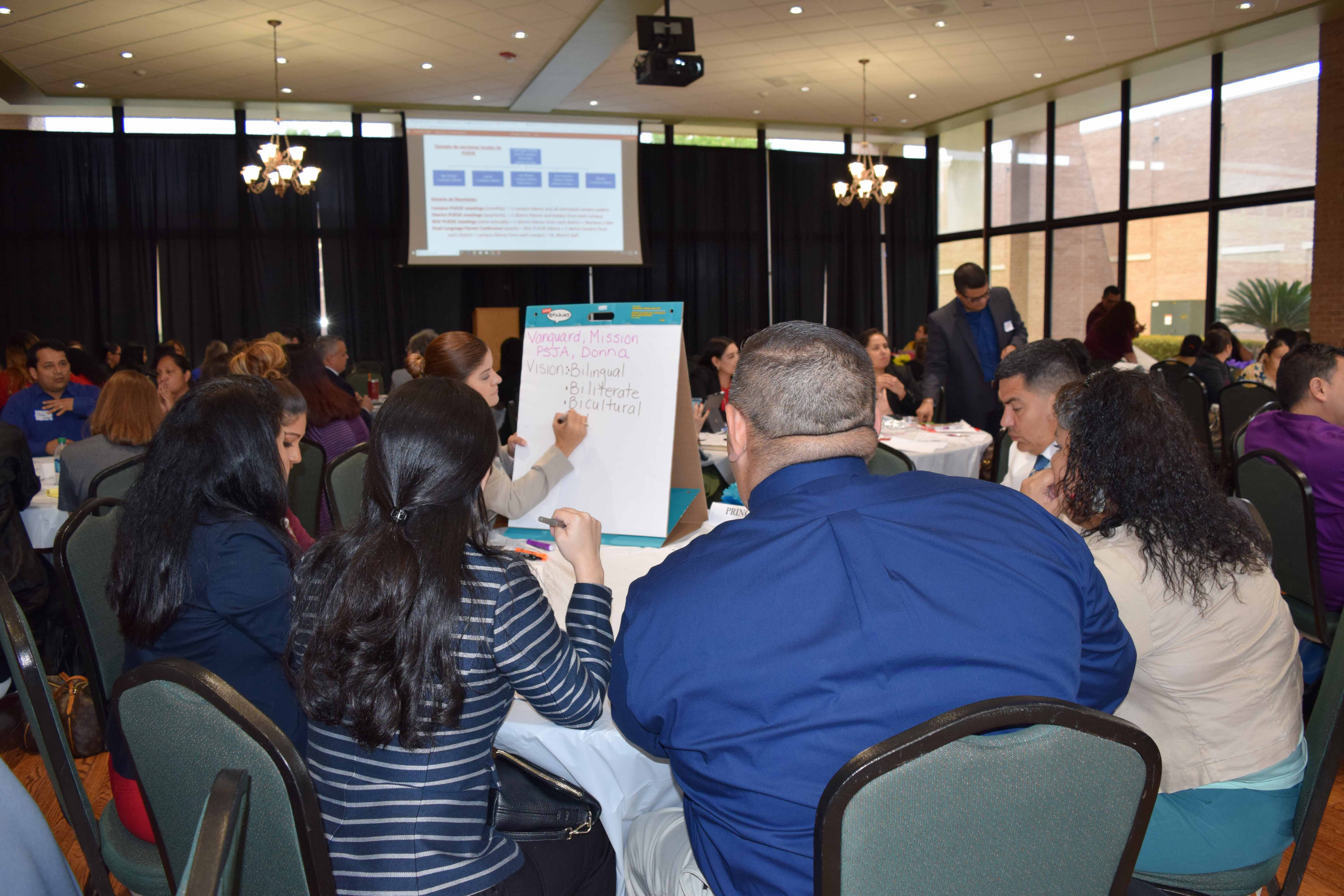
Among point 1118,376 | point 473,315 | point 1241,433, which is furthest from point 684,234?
point 1118,376

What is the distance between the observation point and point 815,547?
993 millimetres

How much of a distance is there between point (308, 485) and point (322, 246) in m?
7.94

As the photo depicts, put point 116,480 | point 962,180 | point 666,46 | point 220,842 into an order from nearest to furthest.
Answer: point 220,842, point 116,480, point 666,46, point 962,180

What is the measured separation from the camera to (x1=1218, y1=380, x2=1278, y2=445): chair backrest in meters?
5.12

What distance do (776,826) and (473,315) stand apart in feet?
35.0

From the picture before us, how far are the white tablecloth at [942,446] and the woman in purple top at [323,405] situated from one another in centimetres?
250

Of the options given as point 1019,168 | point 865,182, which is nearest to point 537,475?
point 865,182

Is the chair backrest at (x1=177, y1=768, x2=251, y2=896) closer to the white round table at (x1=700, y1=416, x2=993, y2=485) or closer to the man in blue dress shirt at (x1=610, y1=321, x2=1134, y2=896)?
the man in blue dress shirt at (x1=610, y1=321, x2=1134, y2=896)

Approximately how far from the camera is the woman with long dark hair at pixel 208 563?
153cm

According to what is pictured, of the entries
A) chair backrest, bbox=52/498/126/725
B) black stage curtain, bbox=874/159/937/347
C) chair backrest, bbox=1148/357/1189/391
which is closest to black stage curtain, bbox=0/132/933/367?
black stage curtain, bbox=874/159/937/347

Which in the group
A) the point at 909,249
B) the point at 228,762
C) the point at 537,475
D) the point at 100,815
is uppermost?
the point at 909,249

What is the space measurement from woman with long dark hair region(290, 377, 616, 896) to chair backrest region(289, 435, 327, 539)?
7.56ft

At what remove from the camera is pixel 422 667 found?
120 centimetres

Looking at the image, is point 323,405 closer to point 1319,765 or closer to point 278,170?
point 1319,765
